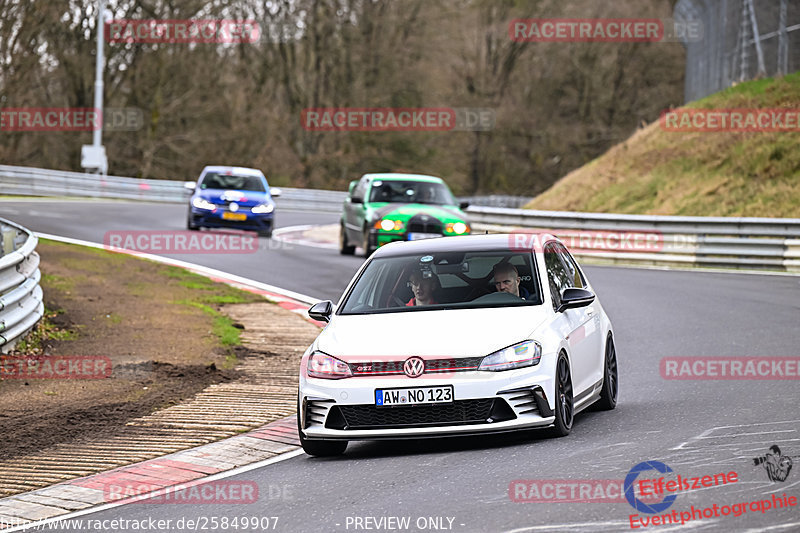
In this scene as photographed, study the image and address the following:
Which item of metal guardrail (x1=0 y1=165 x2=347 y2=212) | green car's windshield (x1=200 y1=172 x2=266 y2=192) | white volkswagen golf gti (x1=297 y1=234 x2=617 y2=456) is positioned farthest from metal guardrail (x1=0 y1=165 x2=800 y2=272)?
metal guardrail (x1=0 y1=165 x2=347 y2=212)

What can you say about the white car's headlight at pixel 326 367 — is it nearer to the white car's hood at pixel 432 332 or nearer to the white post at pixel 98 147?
the white car's hood at pixel 432 332

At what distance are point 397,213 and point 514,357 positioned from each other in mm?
15573

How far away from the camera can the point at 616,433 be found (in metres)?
8.98

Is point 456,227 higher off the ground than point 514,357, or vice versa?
point 514,357

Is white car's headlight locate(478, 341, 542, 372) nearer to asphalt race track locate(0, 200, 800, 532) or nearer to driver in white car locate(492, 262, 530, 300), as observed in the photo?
asphalt race track locate(0, 200, 800, 532)

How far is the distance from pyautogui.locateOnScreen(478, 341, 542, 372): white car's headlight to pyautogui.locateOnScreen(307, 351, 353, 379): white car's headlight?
35.3 inches
